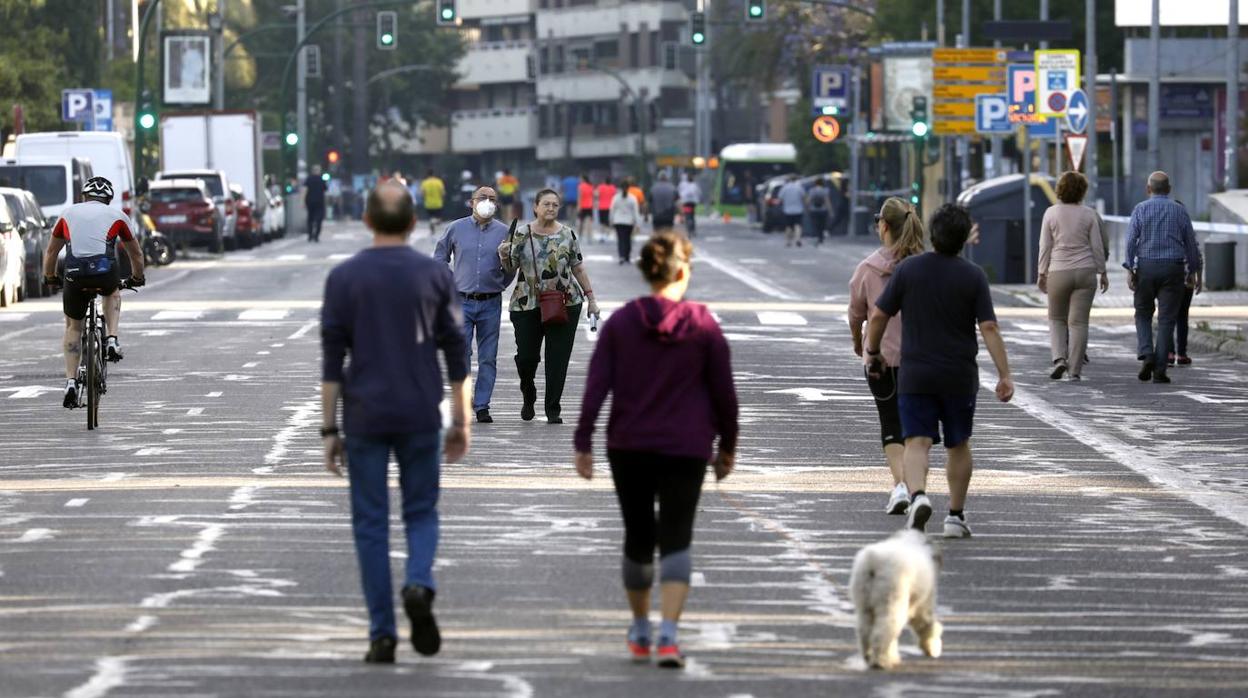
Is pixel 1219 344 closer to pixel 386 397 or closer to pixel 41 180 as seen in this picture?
pixel 386 397

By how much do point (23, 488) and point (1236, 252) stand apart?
Result: 26263 mm

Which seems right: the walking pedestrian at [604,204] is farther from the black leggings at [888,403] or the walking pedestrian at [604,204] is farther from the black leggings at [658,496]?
the black leggings at [658,496]

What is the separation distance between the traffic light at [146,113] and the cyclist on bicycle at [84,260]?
37.7 m

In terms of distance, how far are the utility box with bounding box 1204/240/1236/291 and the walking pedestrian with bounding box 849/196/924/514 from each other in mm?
24098

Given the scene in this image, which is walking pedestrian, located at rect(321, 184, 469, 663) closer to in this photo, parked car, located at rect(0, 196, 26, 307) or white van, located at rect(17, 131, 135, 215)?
parked car, located at rect(0, 196, 26, 307)

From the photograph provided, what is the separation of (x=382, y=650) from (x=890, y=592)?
62.8 inches

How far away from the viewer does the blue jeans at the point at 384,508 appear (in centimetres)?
861

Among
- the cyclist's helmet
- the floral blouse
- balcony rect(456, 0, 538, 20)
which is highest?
balcony rect(456, 0, 538, 20)

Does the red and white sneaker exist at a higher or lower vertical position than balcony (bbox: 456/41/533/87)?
lower

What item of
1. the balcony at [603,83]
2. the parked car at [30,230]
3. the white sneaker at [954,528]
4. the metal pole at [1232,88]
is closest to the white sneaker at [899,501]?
the white sneaker at [954,528]

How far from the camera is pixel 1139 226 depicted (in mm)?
22297

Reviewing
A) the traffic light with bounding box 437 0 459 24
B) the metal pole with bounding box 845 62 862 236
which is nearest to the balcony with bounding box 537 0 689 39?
the metal pole with bounding box 845 62 862 236

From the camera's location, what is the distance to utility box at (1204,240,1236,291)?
36.4 m

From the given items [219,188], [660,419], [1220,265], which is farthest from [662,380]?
[219,188]
